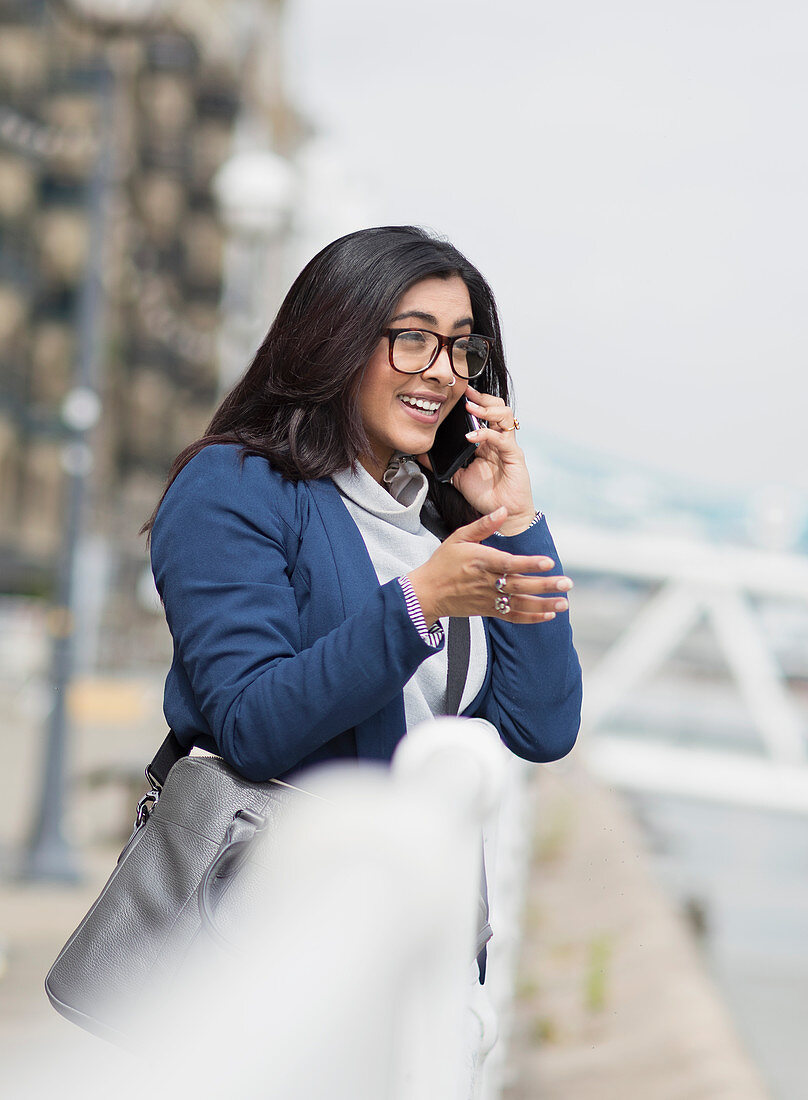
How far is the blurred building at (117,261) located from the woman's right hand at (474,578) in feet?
99.9

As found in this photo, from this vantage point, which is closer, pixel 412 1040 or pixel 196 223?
pixel 412 1040

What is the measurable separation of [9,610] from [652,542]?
29.2m

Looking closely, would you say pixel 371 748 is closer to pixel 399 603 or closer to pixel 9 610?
pixel 399 603

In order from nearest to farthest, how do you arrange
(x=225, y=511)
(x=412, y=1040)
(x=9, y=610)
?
1. (x=412, y=1040)
2. (x=225, y=511)
3. (x=9, y=610)

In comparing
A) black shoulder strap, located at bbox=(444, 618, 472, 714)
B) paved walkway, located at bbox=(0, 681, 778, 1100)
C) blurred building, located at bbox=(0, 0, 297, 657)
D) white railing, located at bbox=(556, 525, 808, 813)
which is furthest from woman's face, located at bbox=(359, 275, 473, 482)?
blurred building, located at bbox=(0, 0, 297, 657)

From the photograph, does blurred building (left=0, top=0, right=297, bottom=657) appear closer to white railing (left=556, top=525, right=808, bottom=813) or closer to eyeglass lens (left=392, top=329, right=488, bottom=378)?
white railing (left=556, top=525, right=808, bottom=813)

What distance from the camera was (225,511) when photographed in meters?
1.67

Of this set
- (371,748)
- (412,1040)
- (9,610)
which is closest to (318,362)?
(371,748)

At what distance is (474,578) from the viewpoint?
1.58 metres

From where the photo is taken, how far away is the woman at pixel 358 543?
61.2 inches


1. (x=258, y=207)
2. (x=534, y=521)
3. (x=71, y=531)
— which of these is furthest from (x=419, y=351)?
(x=71, y=531)

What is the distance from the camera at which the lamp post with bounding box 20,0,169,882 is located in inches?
332

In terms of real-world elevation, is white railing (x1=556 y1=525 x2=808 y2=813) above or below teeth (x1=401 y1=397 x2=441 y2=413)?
below

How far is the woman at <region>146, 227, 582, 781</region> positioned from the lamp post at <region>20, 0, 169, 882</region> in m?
6.93
